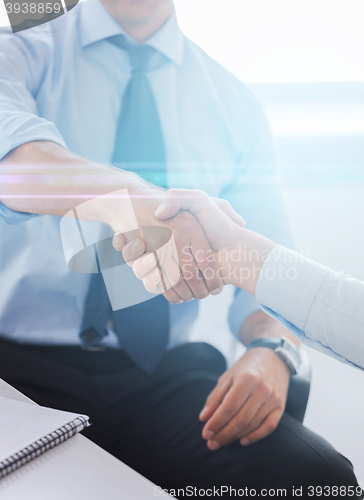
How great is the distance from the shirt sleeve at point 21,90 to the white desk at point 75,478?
37 cm

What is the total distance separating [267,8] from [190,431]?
72 cm

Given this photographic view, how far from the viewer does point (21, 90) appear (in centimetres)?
60

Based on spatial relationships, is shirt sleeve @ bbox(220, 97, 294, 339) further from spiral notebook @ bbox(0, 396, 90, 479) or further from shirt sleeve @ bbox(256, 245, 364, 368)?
spiral notebook @ bbox(0, 396, 90, 479)

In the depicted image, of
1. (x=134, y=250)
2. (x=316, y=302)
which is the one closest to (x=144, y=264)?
(x=134, y=250)

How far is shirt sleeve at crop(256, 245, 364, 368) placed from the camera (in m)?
0.43

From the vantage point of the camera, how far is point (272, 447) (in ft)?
1.80

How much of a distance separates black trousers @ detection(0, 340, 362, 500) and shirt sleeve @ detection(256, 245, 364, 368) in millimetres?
203

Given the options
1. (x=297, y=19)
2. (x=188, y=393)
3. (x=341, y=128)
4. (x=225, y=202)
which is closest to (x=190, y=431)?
(x=188, y=393)

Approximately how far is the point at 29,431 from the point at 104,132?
492 millimetres

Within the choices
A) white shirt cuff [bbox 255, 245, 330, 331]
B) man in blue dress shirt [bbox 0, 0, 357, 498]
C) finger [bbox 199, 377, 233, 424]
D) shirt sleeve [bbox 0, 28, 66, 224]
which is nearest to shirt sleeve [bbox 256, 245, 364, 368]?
white shirt cuff [bbox 255, 245, 330, 331]

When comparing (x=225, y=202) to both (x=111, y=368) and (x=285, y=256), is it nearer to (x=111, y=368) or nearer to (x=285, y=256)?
(x=285, y=256)

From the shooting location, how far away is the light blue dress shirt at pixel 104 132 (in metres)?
0.62

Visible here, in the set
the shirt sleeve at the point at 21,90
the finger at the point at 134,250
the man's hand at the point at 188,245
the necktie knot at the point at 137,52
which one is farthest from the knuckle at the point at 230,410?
the necktie knot at the point at 137,52

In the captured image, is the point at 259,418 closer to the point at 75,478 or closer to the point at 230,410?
the point at 230,410
